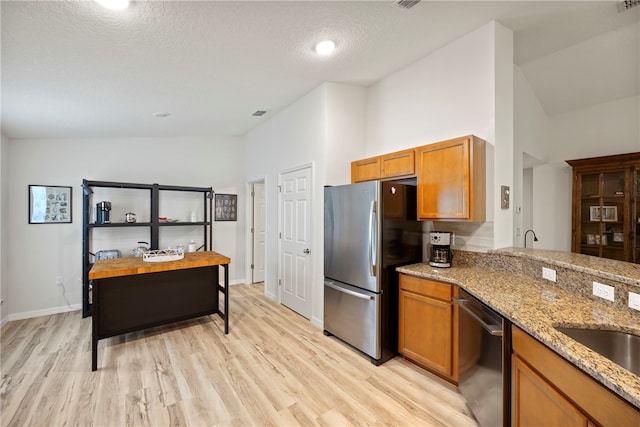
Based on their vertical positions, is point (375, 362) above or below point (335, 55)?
below

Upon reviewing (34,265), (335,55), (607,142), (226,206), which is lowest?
(34,265)

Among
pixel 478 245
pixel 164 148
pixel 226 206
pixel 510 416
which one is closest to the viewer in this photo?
pixel 510 416

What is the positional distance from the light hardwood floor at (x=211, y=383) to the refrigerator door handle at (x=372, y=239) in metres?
0.93

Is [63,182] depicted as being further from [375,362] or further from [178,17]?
[375,362]

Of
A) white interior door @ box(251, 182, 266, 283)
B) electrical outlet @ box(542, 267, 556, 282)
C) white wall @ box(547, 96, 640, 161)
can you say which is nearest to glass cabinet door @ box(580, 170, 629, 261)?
white wall @ box(547, 96, 640, 161)

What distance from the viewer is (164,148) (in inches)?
189

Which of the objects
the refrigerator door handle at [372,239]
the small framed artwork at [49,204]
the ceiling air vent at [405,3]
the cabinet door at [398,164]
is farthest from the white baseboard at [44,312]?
the ceiling air vent at [405,3]

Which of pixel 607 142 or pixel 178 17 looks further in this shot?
pixel 607 142

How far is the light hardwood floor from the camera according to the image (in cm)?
194

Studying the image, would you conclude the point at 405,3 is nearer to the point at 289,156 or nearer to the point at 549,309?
the point at 549,309

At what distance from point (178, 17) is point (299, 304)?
10.9ft

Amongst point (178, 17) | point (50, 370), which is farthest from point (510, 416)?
point (50, 370)

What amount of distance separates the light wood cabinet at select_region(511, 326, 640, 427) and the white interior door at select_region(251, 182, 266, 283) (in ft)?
15.0

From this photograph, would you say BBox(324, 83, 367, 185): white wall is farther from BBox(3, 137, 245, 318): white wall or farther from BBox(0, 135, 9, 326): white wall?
BBox(0, 135, 9, 326): white wall
